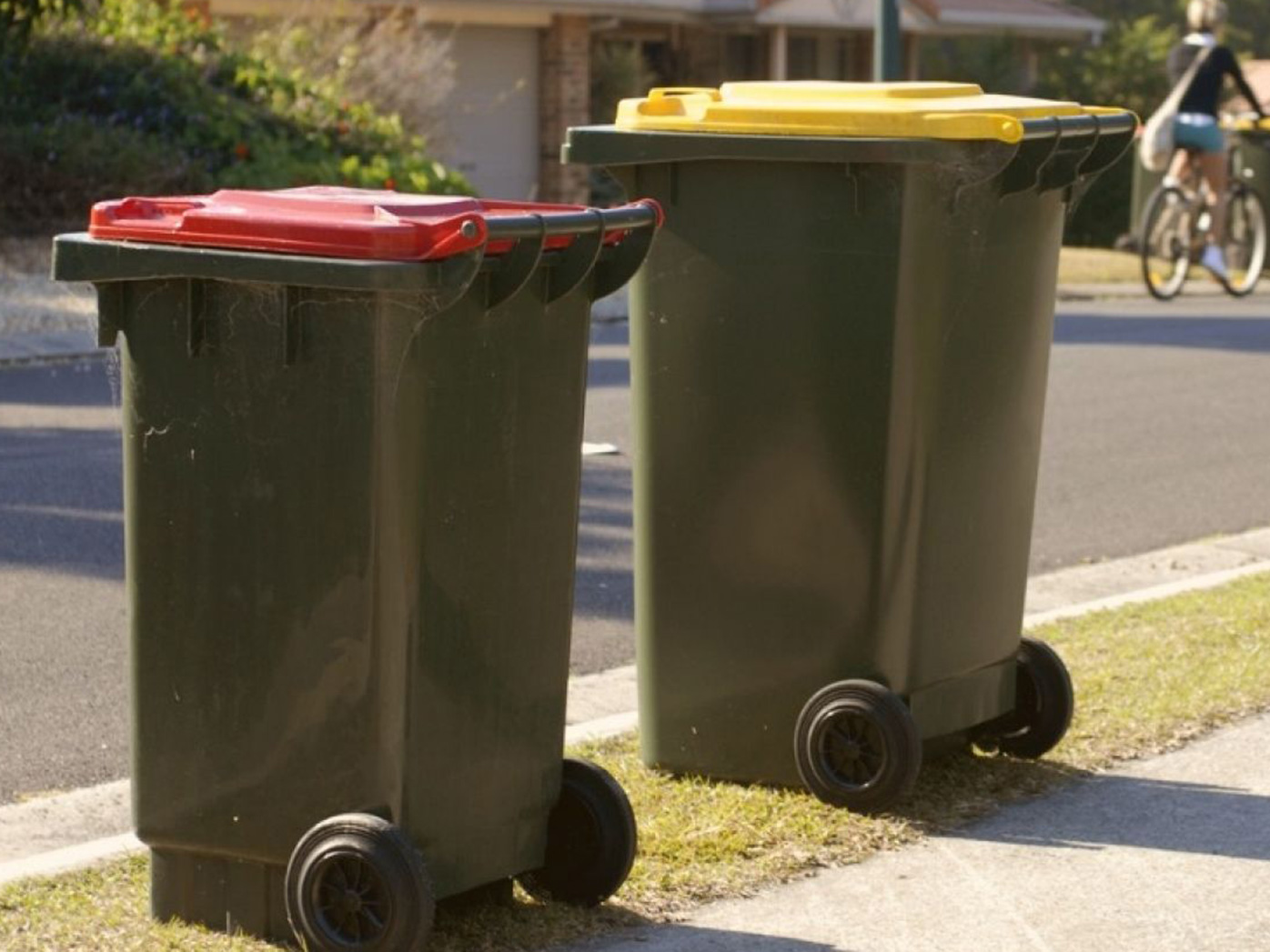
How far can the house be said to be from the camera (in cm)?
2668

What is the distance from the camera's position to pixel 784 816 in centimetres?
509

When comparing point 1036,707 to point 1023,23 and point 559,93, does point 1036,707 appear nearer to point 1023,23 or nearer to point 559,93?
point 559,93

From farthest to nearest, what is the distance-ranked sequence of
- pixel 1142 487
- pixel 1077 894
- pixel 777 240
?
1. pixel 1142 487
2. pixel 777 240
3. pixel 1077 894

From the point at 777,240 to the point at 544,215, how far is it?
0.97m

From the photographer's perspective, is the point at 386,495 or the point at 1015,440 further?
the point at 1015,440

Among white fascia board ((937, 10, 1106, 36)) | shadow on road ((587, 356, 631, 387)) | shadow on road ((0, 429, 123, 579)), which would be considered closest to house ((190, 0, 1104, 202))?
white fascia board ((937, 10, 1106, 36))

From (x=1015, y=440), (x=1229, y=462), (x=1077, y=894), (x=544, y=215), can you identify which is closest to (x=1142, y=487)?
(x=1229, y=462)

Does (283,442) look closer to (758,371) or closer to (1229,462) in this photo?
(758,371)

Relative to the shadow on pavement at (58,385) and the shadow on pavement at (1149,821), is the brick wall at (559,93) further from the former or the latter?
the shadow on pavement at (1149,821)

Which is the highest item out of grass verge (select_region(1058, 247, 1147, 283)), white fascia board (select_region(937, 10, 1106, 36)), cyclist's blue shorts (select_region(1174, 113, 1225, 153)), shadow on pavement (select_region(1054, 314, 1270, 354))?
white fascia board (select_region(937, 10, 1106, 36))

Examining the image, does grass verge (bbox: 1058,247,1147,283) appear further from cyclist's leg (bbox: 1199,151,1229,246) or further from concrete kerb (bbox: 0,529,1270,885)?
concrete kerb (bbox: 0,529,1270,885)

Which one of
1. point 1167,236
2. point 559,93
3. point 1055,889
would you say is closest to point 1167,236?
point 1167,236

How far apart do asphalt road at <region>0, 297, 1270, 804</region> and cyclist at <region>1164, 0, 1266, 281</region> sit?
1.69m

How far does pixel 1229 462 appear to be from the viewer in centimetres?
1113
